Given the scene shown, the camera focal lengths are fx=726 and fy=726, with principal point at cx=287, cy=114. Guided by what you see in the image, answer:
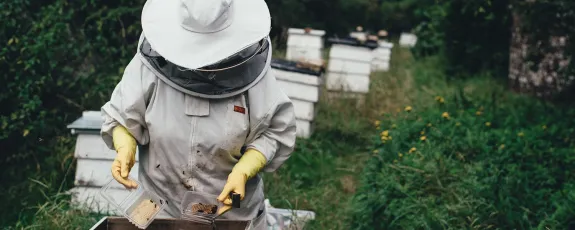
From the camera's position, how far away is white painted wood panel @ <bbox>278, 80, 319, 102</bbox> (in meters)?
6.71

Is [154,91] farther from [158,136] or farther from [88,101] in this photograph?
[88,101]

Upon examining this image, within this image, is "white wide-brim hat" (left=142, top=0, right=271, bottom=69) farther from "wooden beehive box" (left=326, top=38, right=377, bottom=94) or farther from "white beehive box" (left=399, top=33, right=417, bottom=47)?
"white beehive box" (left=399, top=33, right=417, bottom=47)

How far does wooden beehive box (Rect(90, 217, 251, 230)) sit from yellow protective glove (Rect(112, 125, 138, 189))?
16cm

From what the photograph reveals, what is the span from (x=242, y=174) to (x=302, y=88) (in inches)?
150

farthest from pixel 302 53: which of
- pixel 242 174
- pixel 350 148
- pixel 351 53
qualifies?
pixel 242 174

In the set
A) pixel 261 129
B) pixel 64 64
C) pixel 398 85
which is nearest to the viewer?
pixel 261 129

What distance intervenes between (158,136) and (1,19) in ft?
9.13

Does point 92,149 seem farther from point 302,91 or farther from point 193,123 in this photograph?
point 302,91

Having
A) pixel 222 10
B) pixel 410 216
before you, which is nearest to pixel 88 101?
A: pixel 410 216

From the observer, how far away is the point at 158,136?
3.12 metres

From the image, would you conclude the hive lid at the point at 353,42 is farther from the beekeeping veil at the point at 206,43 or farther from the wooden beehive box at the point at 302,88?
the beekeeping veil at the point at 206,43

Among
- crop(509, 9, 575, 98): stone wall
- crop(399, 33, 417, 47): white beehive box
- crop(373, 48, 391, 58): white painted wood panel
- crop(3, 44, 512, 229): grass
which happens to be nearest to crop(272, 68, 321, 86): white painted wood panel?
crop(3, 44, 512, 229): grass

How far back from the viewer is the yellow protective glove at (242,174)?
2949mm

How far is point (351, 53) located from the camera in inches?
328
